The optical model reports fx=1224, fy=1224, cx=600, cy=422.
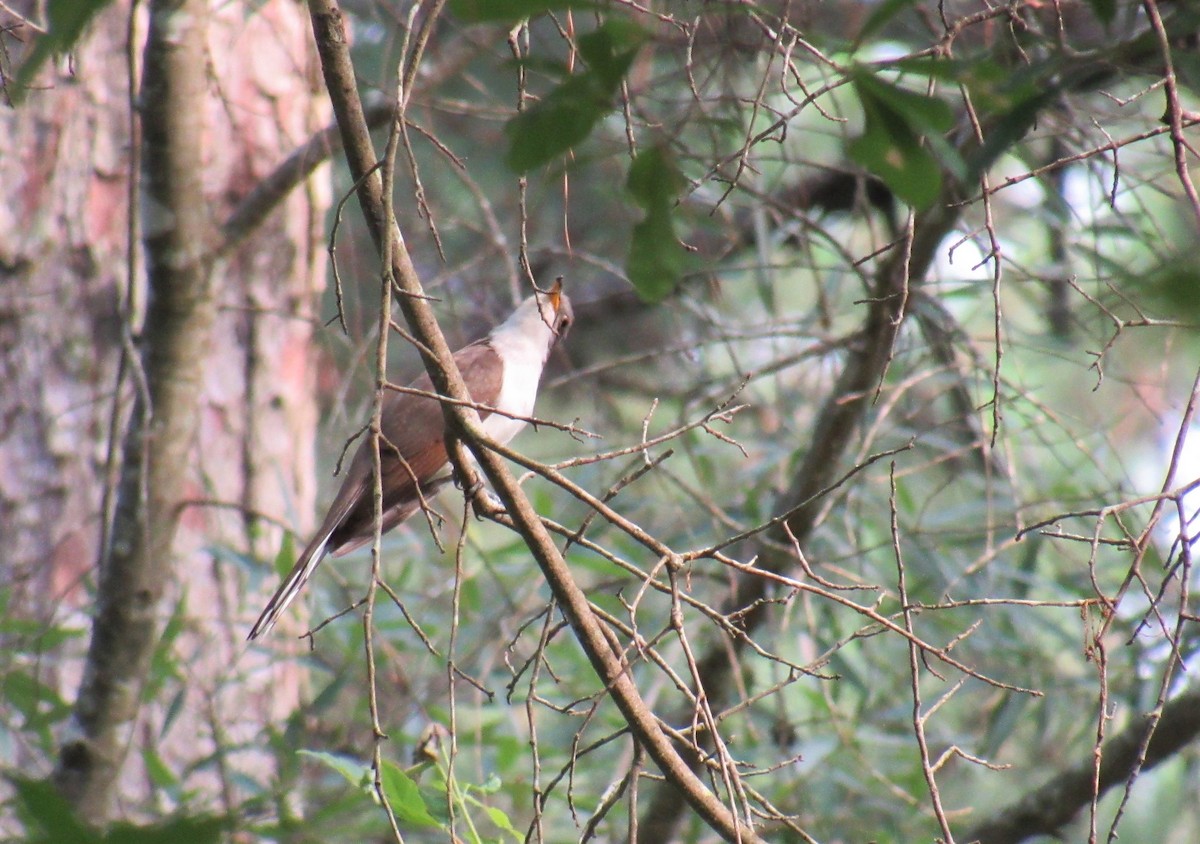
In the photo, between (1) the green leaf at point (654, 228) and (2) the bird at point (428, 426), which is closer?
(1) the green leaf at point (654, 228)

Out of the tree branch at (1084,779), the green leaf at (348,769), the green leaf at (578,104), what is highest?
the green leaf at (578,104)

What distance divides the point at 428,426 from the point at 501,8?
2730mm

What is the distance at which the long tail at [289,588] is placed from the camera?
2760 mm

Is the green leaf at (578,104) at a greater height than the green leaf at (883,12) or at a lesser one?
greater

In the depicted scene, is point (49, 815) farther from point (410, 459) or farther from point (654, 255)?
point (410, 459)

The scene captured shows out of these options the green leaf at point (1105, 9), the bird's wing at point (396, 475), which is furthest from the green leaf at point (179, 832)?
the bird's wing at point (396, 475)

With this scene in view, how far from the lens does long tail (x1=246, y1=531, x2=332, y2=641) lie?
276 centimetres

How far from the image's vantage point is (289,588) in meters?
2.83

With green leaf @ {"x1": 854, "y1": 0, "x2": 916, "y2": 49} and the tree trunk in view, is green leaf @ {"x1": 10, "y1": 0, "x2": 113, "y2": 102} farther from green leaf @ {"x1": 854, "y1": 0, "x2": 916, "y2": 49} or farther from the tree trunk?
the tree trunk

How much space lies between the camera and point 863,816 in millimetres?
3965

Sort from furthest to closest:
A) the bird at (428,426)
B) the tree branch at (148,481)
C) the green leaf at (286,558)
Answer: the green leaf at (286,558) < the bird at (428,426) < the tree branch at (148,481)

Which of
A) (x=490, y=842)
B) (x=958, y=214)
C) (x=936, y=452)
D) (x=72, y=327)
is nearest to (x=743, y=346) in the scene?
(x=936, y=452)

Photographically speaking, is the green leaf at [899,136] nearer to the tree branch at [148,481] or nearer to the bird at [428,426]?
the bird at [428,426]

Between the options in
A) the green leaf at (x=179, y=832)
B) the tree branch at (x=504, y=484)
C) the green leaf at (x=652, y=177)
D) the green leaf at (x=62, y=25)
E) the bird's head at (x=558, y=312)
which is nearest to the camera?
the green leaf at (x=179, y=832)
